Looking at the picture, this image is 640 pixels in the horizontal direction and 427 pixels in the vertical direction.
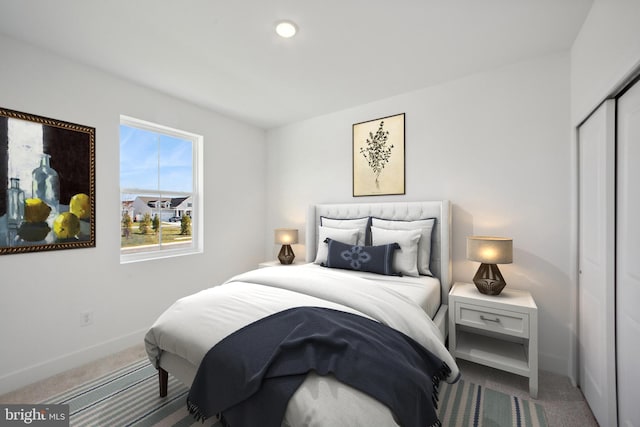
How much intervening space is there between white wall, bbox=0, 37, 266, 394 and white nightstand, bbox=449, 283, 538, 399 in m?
2.74

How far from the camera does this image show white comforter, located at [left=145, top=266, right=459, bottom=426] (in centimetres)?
101

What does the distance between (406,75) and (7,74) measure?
123 inches

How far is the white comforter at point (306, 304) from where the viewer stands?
1.01 metres

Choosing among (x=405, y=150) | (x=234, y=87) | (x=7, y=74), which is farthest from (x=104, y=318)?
(x=405, y=150)

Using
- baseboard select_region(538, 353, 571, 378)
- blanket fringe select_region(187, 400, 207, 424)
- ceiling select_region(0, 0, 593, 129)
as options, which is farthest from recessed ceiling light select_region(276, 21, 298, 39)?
baseboard select_region(538, 353, 571, 378)

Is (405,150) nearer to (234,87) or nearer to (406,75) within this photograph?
(406,75)

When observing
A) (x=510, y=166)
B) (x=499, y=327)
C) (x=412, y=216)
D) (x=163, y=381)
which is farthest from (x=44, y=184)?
(x=510, y=166)

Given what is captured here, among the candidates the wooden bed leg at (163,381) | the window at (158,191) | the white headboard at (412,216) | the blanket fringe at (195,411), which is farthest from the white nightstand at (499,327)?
the window at (158,191)

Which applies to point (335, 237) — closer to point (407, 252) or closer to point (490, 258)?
point (407, 252)

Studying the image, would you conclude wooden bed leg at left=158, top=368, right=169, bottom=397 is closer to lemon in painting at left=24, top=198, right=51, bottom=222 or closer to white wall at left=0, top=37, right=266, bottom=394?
white wall at left=0, top=37, right=266, bottom=394

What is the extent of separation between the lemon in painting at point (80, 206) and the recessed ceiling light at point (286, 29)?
2.11 meters

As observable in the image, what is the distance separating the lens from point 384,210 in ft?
9.69

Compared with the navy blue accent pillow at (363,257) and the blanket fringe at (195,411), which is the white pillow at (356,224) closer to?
the navy blue accent pillow at (363,257)

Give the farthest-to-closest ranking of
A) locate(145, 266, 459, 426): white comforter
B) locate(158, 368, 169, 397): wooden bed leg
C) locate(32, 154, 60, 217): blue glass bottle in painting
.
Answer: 1. locate(32, 154, 60, 217): blue glass bottle in painting
2. locate(158, 368, 169, 397): wooden bed leg
3. locate(145, 266, 459, 426): white comforter
